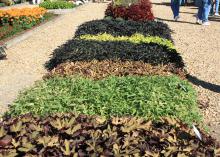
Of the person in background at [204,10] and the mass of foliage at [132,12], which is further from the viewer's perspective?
the person in background at [204,10]

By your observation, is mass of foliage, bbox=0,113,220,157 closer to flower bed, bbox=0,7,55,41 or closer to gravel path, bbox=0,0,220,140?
gravel path, bbox=0,0,220,140

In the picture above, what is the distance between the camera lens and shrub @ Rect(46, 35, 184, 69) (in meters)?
9.23

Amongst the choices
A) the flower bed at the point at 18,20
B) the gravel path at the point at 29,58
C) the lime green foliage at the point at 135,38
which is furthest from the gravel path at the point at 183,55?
the lime green foliage at the point at 135,38

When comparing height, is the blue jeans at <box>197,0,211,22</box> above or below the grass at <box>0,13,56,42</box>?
above

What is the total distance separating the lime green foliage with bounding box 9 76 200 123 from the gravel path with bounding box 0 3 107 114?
1155mm

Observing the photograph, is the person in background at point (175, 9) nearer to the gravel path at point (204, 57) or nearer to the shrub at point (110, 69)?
the gravel path at point (204, 57)

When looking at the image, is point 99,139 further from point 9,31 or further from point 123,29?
point 9,31

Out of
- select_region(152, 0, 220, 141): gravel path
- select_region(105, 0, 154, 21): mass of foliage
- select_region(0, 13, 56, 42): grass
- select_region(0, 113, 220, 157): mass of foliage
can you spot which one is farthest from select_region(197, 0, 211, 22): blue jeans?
select_region(0, 113, 220, 157): mass of foliage

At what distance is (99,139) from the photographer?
4.12 meters

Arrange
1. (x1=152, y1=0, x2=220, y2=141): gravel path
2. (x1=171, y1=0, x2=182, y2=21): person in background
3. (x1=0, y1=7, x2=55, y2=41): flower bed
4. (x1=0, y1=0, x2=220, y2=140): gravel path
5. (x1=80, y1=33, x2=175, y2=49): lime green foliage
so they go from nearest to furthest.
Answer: (x1=152, y1=0, x2=220, y2=141): gravel path < (x1=0, y1=0, x2=220, y2=140): gravel path < (x1=80, y1=33, x2=175, y2=49): lime green foliage < (x1=0, y1=7, x2=55, y2=41): flower bed < (x1=171, y1=0, x2=182, y2=21): person in background

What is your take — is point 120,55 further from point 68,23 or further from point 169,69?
point 68,23

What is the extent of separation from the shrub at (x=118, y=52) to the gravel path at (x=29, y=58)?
0.66 metres

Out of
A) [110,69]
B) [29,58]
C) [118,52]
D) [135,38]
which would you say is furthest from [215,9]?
[110,69]

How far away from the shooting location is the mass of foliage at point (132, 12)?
1498 cm
